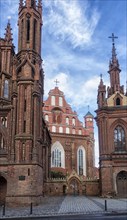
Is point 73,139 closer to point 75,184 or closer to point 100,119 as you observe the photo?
point 75,184

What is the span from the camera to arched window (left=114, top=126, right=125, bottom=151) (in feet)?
152

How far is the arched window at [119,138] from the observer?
152 ft

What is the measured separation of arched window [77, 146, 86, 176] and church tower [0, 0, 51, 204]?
36.2 meters

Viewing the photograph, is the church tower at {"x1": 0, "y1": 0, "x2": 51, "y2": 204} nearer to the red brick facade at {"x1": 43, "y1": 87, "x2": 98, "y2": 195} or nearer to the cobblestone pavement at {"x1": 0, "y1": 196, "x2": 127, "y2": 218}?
the cobblestone pavement at {"x1": 0, "y1": 196, "x2": 127, "y2": 218}

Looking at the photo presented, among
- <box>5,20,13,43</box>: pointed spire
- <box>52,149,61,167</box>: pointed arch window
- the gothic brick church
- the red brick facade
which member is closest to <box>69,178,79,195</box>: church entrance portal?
the gothic brick church

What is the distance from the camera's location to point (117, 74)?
5403 centimetres

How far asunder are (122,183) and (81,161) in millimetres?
26415

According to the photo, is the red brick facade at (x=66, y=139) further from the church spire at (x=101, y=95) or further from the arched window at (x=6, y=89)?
the arched window at (x=6, y=89)

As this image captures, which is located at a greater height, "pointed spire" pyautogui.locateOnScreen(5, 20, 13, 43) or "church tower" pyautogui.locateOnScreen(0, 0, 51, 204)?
"pointed spire" pyautogui.locateOnScreen(5, 20, 13, 43)

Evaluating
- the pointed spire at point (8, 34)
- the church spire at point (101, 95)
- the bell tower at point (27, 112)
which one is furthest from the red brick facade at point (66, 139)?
the bell tower at point (27, 112)

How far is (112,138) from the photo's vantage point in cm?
4659

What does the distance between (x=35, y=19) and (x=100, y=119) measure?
19.8 meters

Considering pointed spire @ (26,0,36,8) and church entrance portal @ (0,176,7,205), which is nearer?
church entrance portal @ (0,176,7,205)

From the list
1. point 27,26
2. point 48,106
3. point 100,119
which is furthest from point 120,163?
point 48,106
